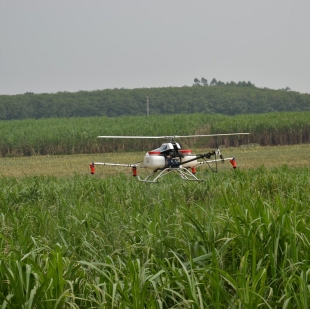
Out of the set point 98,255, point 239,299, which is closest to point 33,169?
point 98,255

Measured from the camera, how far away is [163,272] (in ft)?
21.8

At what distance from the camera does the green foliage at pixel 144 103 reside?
89375 mm

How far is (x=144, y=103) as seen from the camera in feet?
310

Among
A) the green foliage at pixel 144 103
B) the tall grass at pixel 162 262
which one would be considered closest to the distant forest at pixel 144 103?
the green foliage at pixel 144 103

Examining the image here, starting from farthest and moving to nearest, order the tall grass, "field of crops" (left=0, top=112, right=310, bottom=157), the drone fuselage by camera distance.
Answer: "field of crops" (left=0, top=112, right=310, bottom=157) < the drone fuselage < the tall grass

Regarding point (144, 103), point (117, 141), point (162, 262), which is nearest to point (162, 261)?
point (162, 262)

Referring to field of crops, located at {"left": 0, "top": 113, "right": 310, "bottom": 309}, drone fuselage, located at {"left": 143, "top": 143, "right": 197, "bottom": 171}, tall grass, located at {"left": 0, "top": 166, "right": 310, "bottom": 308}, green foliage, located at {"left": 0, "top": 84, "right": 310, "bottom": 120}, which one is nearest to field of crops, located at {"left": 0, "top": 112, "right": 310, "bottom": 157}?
drone fuselage, located at {"left": 143, "top": 143, "right": 197, "bottom": 171}

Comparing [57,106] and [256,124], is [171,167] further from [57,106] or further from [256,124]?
[57,106]

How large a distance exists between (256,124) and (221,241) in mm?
35059

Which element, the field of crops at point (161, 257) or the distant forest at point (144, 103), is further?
the distant forest at point (144, 103)

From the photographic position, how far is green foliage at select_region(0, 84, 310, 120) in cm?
8938

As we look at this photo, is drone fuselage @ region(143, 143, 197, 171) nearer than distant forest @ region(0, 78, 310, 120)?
Yes

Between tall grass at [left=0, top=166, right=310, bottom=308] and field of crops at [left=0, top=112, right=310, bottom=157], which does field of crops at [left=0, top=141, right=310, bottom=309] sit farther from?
field of crops at [left=0, top=112, right=310, bottom=157]

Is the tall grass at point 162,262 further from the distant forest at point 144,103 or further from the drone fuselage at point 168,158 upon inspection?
the distant forest at point 144,103
